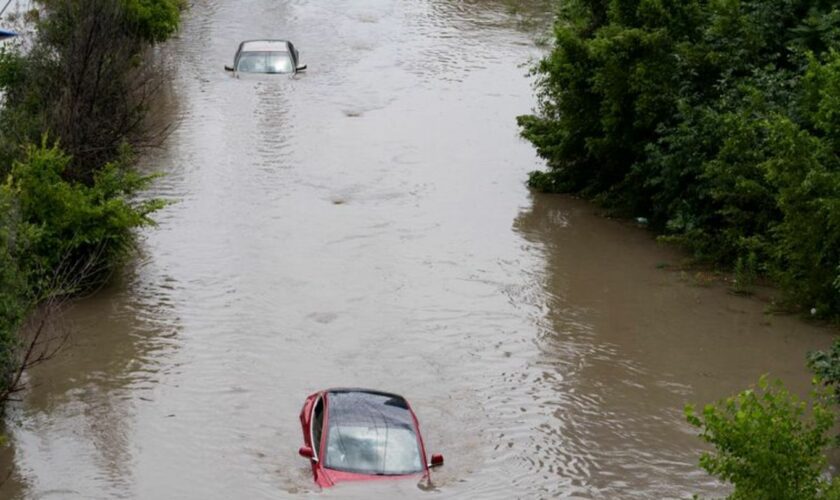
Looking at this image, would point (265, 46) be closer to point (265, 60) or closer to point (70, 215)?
point (265, 60)

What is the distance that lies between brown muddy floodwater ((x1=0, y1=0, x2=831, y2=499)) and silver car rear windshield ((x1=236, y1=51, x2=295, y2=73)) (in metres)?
2.49

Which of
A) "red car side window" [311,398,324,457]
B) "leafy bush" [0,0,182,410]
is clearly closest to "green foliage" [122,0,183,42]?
"leafy bush" [0,0,182,410]

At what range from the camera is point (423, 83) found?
115 ft

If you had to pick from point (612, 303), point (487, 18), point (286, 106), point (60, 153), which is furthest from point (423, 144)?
point (487, 18)

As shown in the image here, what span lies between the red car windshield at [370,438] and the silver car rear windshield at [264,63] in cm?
2057

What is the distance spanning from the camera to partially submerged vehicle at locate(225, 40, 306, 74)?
114 ft

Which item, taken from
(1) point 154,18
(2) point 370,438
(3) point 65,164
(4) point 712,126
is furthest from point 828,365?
(1) point 154,18

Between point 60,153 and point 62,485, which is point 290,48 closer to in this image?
point 60,153

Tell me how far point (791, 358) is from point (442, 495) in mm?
7302

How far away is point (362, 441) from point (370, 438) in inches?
Result: 4.1

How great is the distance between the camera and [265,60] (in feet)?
114

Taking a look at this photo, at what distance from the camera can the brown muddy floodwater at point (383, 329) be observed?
15.9m

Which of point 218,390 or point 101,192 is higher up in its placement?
Answer: point 101,192

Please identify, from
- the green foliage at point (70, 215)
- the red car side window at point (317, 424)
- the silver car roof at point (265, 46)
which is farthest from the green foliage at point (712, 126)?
the silver car roof at point (265, 46)
